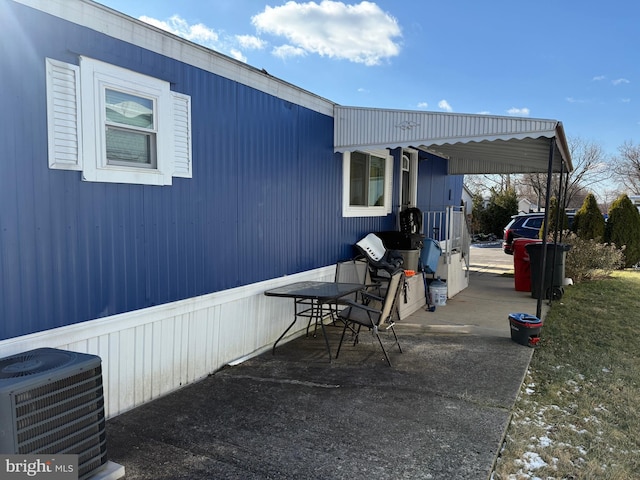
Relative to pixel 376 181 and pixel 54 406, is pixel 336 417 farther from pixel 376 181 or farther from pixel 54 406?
pixel 376 181

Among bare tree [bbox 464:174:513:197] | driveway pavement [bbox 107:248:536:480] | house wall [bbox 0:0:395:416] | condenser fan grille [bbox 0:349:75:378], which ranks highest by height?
bare tree [bbox 464:174:513:197]

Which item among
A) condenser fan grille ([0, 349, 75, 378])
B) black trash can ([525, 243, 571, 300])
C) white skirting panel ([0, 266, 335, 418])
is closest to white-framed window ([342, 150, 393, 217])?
white skirting panel ([0, 266, 335, 418])

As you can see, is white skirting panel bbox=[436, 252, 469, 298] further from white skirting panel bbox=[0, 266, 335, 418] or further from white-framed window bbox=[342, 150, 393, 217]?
white skirting panel bbox=[0, 266, 335, 418]

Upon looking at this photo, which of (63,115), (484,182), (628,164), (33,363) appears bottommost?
(33,363)

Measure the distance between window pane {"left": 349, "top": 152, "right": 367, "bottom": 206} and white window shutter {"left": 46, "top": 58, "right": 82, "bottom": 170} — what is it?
405 cm

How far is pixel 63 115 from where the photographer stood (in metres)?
2.86

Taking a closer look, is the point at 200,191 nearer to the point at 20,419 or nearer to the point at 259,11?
the point at 20,419

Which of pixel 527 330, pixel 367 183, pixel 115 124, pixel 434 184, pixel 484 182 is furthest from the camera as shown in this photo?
pixel 484 182

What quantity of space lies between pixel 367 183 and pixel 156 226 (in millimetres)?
4076

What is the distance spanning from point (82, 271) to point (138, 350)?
Result: 0.79m

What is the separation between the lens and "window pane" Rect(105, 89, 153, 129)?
318 cm

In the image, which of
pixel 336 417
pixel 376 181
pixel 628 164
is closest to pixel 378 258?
pixel 376 181

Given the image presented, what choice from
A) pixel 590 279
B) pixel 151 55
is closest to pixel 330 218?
pixel 151 55

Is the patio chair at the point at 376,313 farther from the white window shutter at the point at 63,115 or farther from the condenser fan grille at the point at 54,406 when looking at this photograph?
the white window shutter at the point at 63,115
